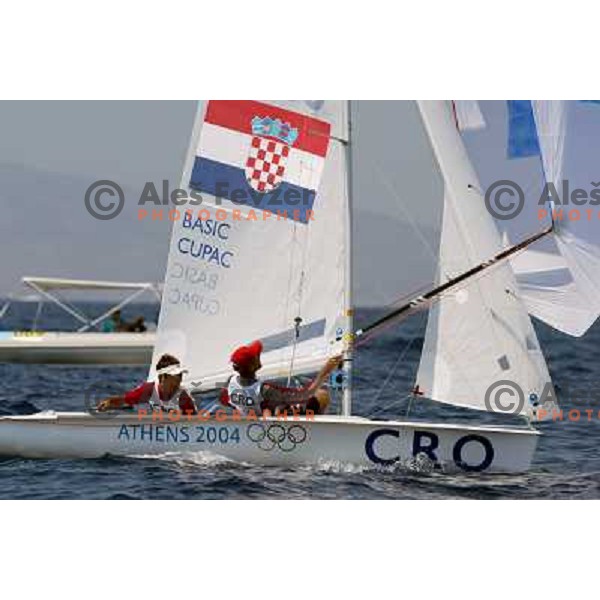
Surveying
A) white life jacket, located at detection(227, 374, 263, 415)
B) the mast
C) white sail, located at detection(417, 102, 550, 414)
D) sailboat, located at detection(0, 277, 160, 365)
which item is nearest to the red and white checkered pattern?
the mast

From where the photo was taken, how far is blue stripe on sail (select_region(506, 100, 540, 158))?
12.9 metres

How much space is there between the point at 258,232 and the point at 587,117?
3457 millimetres

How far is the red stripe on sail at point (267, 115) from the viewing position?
42.8 feet

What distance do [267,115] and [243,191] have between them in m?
0.81

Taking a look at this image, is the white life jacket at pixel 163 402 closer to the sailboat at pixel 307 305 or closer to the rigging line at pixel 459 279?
the sailboat at pixel 307 305

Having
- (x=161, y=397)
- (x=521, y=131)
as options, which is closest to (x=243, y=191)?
(x=161, y=397)

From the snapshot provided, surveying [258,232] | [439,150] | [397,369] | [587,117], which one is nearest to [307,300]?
[258,232]

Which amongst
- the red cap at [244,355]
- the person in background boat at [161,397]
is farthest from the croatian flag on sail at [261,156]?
the person in background boat at [161,397]

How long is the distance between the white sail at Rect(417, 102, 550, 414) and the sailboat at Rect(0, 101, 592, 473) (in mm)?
14

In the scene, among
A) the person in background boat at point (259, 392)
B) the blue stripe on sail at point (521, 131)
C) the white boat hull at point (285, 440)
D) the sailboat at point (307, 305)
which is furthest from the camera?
the blue stripe on sail at point (521, 131)

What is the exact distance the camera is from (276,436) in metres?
12.6

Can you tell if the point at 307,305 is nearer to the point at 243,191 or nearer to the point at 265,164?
the point at 243,191

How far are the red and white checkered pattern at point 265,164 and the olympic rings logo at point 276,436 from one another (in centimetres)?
240

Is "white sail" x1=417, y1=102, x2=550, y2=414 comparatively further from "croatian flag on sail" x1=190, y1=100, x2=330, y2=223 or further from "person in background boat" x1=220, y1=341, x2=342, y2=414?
"croatian flag on sail" x1=190, y1=100, x2=330, y2=223
